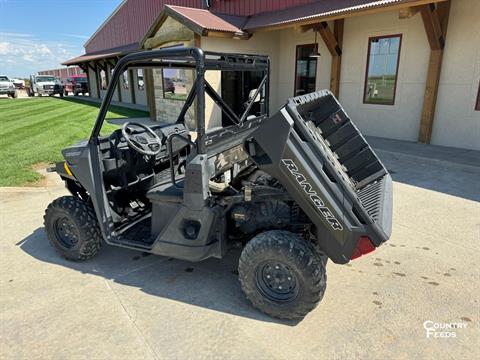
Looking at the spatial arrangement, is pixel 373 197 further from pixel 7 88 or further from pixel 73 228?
pixel 7 88

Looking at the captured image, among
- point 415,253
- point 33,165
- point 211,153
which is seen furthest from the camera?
point 33,165

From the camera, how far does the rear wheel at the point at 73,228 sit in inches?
130

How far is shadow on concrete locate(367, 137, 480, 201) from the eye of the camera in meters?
5.57

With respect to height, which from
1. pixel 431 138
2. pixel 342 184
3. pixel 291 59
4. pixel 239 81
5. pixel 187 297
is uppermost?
pixel 291 59

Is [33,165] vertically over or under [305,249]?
under

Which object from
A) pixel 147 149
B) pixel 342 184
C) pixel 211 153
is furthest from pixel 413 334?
pixel 147 149

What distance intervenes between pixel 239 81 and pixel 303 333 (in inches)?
99.0

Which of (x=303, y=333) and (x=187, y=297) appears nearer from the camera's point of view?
(x=303, y=333)

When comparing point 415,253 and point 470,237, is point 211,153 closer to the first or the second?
point 415,253

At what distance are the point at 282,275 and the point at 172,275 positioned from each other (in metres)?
1.15

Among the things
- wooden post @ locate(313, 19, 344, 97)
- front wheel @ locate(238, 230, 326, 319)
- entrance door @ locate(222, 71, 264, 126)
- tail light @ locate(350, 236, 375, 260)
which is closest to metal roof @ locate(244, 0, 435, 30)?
wooden post @ locate(313, 19, 344, 97)

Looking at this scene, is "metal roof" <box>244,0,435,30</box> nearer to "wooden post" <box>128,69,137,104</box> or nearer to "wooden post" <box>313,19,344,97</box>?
"wooden post" <box>313,19,344,97</box>

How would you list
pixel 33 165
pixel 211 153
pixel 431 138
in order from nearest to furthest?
pixel 211 153 < pixel 33 165 < pixel 431 138

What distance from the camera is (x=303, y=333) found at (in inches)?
97.3
